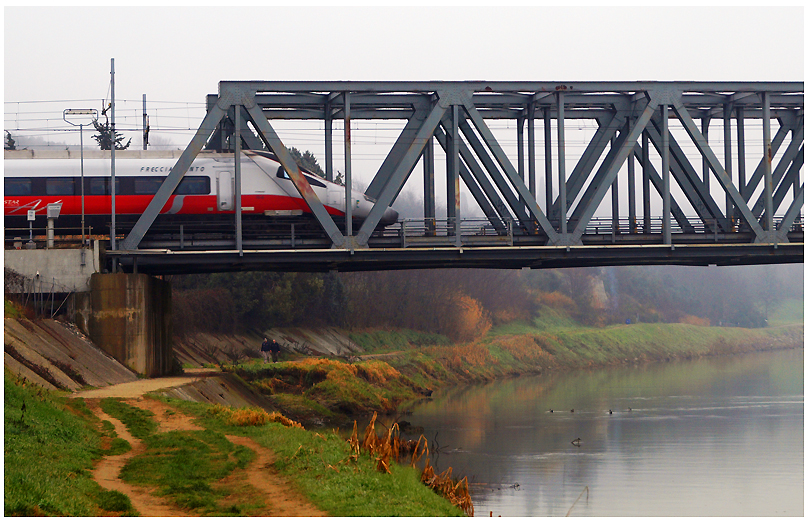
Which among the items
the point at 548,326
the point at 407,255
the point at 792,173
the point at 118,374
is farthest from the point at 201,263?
the point at 548,326

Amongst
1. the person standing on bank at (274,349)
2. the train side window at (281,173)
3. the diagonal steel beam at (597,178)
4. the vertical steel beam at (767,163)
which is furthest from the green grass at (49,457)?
the person standing on bank at (274,349)

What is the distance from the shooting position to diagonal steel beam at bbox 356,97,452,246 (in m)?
36.7

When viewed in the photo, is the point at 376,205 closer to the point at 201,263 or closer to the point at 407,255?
the point at 407,255

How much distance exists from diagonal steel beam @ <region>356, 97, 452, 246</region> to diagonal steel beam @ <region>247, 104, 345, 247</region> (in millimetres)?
1146

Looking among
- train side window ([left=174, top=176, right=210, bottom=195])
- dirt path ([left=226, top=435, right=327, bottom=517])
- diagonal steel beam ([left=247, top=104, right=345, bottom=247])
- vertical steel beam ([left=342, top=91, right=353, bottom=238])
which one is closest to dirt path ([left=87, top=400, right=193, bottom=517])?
dirt path ([left=226, top=435, right=327, bottom=517])

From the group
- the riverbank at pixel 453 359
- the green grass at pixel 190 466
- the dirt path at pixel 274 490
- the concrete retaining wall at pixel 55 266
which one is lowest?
the riverbank at pixel 453 359

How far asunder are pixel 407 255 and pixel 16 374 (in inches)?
649

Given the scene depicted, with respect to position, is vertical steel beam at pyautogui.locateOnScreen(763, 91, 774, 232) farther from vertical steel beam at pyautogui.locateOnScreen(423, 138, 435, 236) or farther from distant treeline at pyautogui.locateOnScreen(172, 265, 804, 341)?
distant treeline at pyautogui.locateOnScreen(172, 265, 804, 341)

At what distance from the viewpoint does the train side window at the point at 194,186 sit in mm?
37469

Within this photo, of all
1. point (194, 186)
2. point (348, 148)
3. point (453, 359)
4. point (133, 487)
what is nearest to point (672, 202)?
point (348, 148)

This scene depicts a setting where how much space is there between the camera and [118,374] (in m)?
32.6

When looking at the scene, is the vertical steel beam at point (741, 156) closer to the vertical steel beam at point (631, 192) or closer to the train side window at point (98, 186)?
the vertical steel beam at point (631, 192)

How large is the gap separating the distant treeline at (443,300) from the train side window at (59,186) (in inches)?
900

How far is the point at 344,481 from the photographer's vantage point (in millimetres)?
18172
